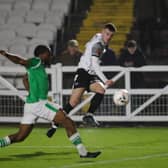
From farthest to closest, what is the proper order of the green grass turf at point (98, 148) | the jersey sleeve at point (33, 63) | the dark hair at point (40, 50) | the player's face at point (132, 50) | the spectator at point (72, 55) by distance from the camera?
the spectator at point (72, 55), the player's face at point (132, 50), the dark hair at point (40, 50), the jersey sleeve at point (33, 63), the green grass turf at point (98, 148)

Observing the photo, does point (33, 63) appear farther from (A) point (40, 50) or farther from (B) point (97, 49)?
(B) point (97, 49)

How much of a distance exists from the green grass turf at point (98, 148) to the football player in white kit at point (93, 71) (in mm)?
837

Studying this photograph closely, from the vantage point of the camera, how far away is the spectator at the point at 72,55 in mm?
17125

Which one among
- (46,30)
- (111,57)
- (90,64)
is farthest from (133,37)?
(90,64)

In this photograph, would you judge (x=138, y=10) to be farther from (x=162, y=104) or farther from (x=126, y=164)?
(x=126, y=164)

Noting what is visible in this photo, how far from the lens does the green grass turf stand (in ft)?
34.0

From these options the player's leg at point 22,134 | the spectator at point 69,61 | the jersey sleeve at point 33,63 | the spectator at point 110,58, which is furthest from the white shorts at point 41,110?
the spectator at point 110,58

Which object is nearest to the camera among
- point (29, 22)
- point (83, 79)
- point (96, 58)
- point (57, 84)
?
point (96, 58)

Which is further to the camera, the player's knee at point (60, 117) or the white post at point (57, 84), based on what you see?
the white post at point (57, 84)

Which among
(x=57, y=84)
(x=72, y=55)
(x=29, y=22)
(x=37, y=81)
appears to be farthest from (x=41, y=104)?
(x=29, y=22)

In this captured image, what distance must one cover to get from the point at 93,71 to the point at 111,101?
315 cm

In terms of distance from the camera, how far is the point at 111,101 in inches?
674

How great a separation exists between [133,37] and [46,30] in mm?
2690

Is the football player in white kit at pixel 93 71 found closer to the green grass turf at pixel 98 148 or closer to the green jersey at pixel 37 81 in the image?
the green grass turf at pixel 98 148
